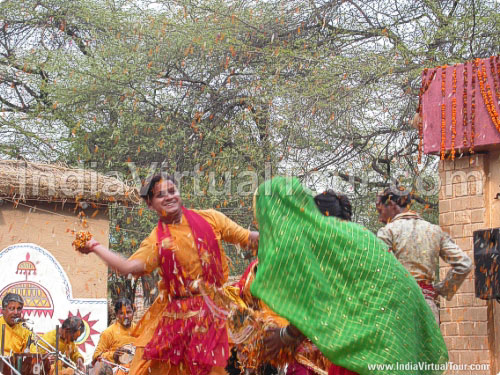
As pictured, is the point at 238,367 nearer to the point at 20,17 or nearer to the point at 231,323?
the point at 231,323

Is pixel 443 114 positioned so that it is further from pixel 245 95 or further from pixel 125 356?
pixel 245 95

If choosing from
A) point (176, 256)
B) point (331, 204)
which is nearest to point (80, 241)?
point (176, 256)

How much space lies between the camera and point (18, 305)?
29.5ft

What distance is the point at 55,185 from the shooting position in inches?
416

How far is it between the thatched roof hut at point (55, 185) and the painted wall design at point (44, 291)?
75 cm

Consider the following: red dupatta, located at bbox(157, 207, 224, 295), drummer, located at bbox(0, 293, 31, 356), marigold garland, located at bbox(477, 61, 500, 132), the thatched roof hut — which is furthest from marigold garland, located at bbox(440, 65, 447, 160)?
drummer, located at bbox(0, 293, 31, 356)

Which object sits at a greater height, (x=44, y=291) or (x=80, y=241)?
(x=80, y=241)

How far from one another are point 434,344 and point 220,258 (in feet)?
8.18

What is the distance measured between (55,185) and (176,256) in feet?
18.7

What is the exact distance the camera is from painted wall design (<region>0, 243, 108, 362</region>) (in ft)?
33.1

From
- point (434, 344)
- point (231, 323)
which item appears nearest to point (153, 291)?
point (231, 323)

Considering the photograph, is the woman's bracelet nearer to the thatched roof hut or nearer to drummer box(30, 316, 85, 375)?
drummer box(30, 316, 85, 375)
